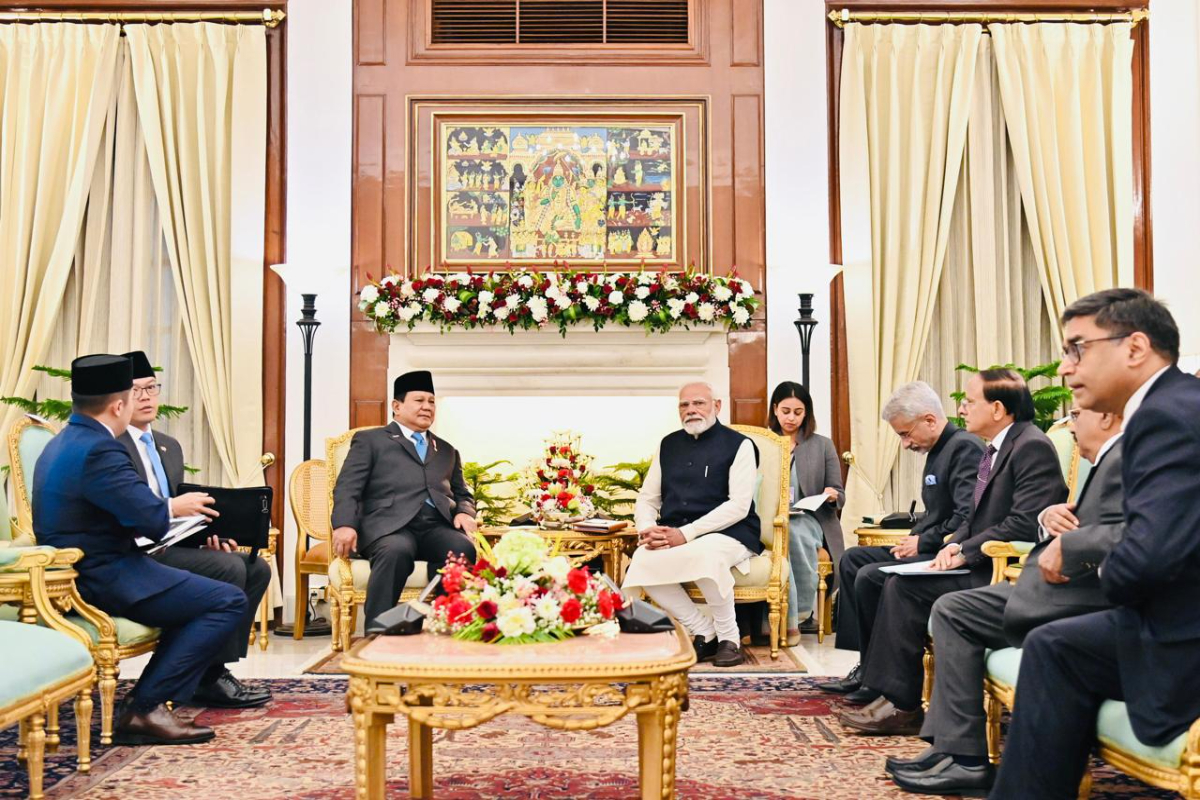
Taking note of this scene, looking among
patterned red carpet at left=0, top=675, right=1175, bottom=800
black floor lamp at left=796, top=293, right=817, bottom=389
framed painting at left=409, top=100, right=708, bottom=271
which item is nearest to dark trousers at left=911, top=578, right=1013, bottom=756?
patterned red carpet at left=0, top=675, right=1175, bottom=800

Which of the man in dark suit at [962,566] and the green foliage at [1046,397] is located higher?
the green foliage at [1046,397]

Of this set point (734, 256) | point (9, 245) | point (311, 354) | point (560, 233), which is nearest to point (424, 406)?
point (311, 354)

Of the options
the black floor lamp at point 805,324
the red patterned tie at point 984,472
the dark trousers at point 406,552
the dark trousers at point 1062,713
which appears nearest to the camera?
the dark trousers at point 1062,713

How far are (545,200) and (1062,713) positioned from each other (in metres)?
5.75

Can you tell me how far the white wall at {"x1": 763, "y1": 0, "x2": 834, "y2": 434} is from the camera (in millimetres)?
7875

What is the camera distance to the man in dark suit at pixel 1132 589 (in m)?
2.56

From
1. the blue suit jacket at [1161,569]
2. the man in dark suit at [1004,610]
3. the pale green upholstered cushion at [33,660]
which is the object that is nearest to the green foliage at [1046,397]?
the man in dark suit at [1004,610]

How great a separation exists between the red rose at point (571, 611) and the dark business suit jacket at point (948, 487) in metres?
2.03

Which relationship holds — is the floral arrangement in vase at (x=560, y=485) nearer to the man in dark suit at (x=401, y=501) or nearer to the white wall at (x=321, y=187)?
the man in dark suit at (x=401, y=501)

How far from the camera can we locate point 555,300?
7.52 meters

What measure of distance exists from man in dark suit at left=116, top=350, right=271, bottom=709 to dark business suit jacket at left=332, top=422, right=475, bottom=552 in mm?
766

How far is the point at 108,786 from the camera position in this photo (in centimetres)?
366

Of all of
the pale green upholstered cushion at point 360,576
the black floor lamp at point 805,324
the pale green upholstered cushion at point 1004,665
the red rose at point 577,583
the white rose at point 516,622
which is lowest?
the pale green upholstered cushion at point 360,576

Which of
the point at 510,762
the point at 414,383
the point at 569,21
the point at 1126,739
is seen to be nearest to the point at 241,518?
the point at 414,383
